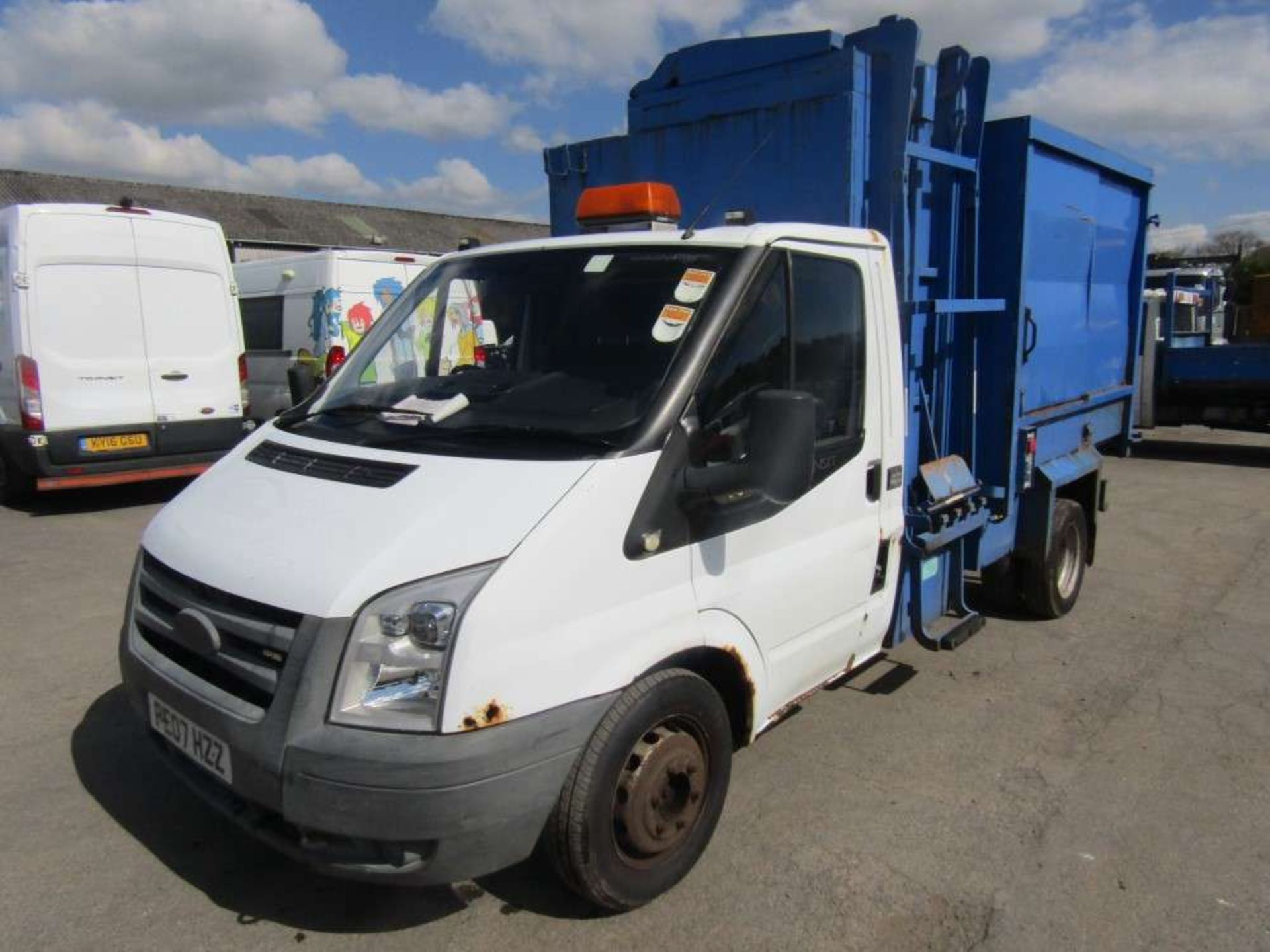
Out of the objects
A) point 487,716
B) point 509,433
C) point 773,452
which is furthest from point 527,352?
point 487,716

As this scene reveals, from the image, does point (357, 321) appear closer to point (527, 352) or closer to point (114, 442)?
point (114, 442)

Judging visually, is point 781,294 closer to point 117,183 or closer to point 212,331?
point 212,331

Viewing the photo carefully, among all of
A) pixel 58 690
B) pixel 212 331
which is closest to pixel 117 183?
pixel 212 331

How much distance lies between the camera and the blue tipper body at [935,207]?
4.06 metres

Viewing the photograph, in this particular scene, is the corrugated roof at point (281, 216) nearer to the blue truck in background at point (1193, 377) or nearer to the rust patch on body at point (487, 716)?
the blue truck in background at point (1193, 377)

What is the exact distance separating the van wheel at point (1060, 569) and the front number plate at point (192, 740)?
4599mm

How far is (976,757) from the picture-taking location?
13.4ft

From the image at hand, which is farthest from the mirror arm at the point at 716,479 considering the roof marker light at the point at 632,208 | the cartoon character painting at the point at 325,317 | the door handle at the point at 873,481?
the cartoon character painting at the point at 325,317

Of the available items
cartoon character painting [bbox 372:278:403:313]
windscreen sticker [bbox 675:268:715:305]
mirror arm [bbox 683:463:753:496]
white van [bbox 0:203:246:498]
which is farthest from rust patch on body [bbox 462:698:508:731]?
cartoon character painting [bbox 372:278:403:313]

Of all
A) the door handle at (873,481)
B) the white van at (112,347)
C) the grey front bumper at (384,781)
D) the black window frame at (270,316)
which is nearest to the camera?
the grey front bumper at (384,781)

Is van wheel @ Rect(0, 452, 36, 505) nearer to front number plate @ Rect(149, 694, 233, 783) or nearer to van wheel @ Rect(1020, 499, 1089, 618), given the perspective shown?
front number plate @ Rect(149, 694, 233, 783)

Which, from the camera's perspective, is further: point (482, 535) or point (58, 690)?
point (58, 690)

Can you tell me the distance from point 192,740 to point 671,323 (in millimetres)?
1922

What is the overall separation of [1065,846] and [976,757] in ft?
2.30
